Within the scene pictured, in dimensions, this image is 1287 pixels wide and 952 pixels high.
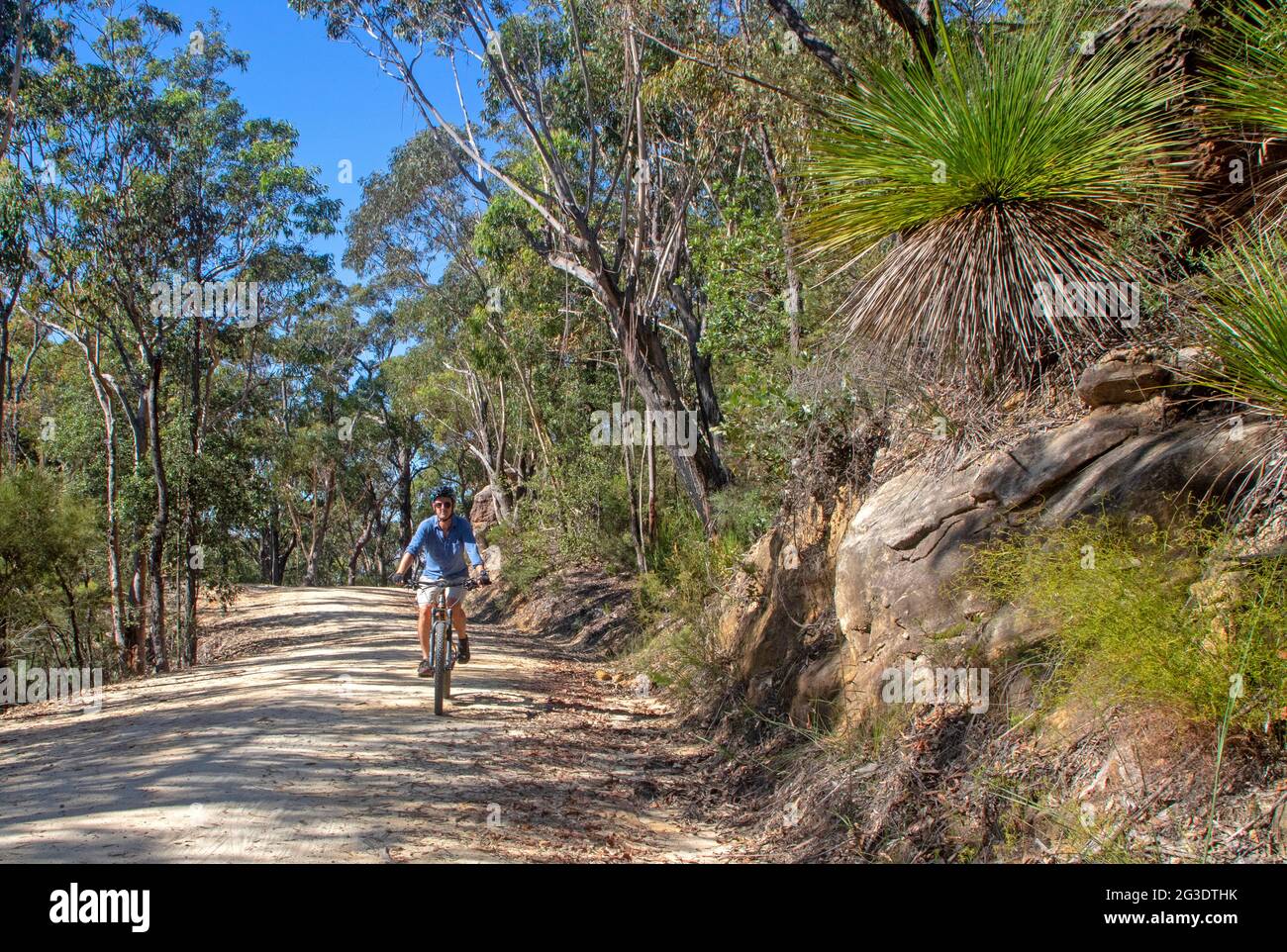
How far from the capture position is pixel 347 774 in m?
6.64

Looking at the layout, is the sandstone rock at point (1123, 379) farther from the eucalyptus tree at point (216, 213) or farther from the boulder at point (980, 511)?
the eucalyptus tree at point (216, 213)

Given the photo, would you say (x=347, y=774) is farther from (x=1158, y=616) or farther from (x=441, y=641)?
(x=1158, y=616)

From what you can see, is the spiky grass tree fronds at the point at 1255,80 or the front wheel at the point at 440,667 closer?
the spiky grass tree fronds at the point at 1255,80

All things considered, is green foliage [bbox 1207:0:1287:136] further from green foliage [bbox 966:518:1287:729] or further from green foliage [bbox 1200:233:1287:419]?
green foliage [bbox 966:518:1287:729]

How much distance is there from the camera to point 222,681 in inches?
464

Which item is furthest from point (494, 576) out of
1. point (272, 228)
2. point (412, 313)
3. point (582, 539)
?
point (272, 228)

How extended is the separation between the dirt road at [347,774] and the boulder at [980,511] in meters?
1.74

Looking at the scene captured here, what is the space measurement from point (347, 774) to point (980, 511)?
4385mm

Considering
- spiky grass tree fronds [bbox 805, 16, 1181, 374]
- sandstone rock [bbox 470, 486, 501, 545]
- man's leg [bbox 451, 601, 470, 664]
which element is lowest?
man's leg [bbox 451, 601, 470, 664]

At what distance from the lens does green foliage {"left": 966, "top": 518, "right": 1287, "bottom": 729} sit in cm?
395

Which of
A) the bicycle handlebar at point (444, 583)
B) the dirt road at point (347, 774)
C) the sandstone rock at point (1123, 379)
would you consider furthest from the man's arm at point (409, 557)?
the sandstone rock at point (1123, 379)

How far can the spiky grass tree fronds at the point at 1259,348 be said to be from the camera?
455 cm

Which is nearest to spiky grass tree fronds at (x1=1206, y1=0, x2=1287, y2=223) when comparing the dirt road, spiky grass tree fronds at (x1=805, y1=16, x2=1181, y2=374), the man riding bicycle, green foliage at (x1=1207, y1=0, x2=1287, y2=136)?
green foliage at (x1=1207, y1=0, x2=1287, y2=136)

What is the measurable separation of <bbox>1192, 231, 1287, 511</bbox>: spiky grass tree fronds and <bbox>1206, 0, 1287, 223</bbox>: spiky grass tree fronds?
3.40ft
